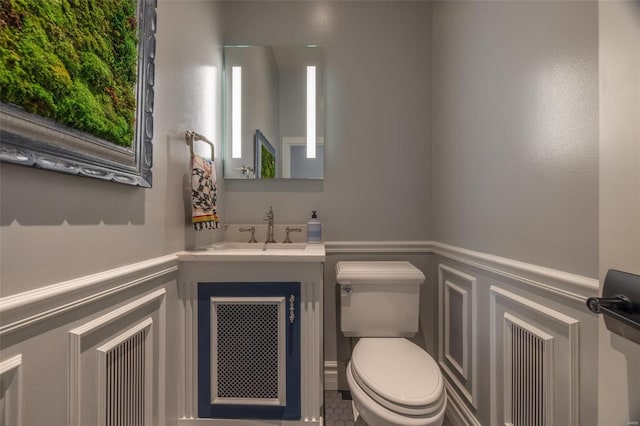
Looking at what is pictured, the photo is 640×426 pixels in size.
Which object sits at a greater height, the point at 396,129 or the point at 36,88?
the point at 396,129

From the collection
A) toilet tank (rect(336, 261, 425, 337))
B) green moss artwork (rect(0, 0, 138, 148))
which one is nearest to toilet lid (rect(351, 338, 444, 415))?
toilet tank (rect(336, 261, 425, 337))

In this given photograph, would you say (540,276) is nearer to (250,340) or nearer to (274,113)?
(250,340)

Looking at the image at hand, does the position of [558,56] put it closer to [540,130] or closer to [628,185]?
[540,130]

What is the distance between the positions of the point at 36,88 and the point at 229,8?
1.58 metres

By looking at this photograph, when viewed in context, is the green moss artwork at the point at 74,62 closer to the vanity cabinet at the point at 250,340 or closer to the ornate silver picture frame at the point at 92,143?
the ornate silver picture frame at the point at 92,143

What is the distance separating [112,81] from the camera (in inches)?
31.1

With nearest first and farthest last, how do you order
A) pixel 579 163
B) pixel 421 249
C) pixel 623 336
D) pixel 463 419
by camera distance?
pixel 623 336
pixel 579 163
pixel 463 419
pixel 421 249

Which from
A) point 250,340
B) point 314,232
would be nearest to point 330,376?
point 250,340

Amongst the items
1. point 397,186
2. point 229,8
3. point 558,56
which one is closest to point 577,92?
point 558,56

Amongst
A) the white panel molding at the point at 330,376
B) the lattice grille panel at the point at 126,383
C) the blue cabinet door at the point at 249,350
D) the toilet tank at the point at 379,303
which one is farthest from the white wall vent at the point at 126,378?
the white panel molding at the point at 330,376

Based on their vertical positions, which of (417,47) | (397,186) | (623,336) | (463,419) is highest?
(417,47)

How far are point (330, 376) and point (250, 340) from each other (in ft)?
2.47

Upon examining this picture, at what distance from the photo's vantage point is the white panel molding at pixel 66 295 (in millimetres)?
539

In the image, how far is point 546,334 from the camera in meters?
0.85
